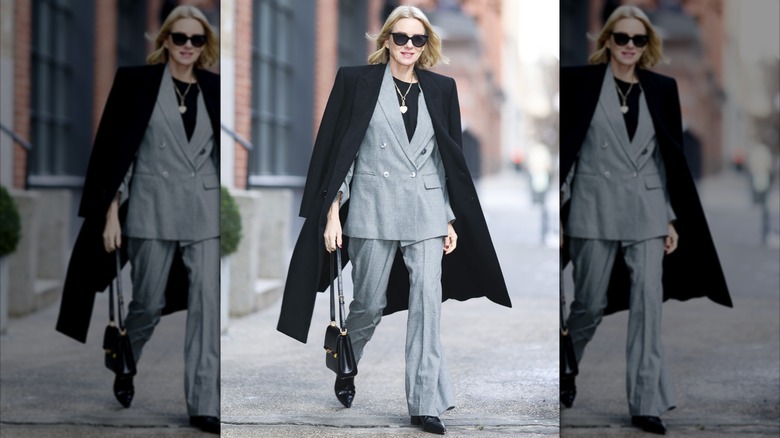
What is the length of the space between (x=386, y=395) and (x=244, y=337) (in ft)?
2.37

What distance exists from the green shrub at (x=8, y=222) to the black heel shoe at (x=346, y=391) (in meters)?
1.64

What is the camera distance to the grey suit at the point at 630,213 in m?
4.35

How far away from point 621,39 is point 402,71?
33.6 inches

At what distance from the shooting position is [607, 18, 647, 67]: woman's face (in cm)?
437

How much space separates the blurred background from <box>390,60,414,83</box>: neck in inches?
23.9

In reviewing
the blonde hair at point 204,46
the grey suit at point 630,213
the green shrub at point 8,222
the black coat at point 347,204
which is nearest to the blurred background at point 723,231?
the grey suit at point 630,213

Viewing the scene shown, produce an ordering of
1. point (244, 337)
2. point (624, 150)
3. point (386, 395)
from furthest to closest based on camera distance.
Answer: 1. point (244, 337)
2. point (386, 395)
3. point (624, 150)

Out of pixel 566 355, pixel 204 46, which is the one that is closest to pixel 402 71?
pixel 204 46

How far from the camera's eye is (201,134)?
179 inches

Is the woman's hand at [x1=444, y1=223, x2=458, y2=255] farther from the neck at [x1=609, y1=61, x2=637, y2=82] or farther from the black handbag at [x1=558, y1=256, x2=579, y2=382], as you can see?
the neck at [x1=609, y1=61, x2=637, y2=82]

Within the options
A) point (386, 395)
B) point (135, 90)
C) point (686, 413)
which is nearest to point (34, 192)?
point (135, 90)

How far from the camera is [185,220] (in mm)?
4551

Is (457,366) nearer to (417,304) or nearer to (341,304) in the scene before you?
(417,304)

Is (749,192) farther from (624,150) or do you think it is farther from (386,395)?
(386,395)
